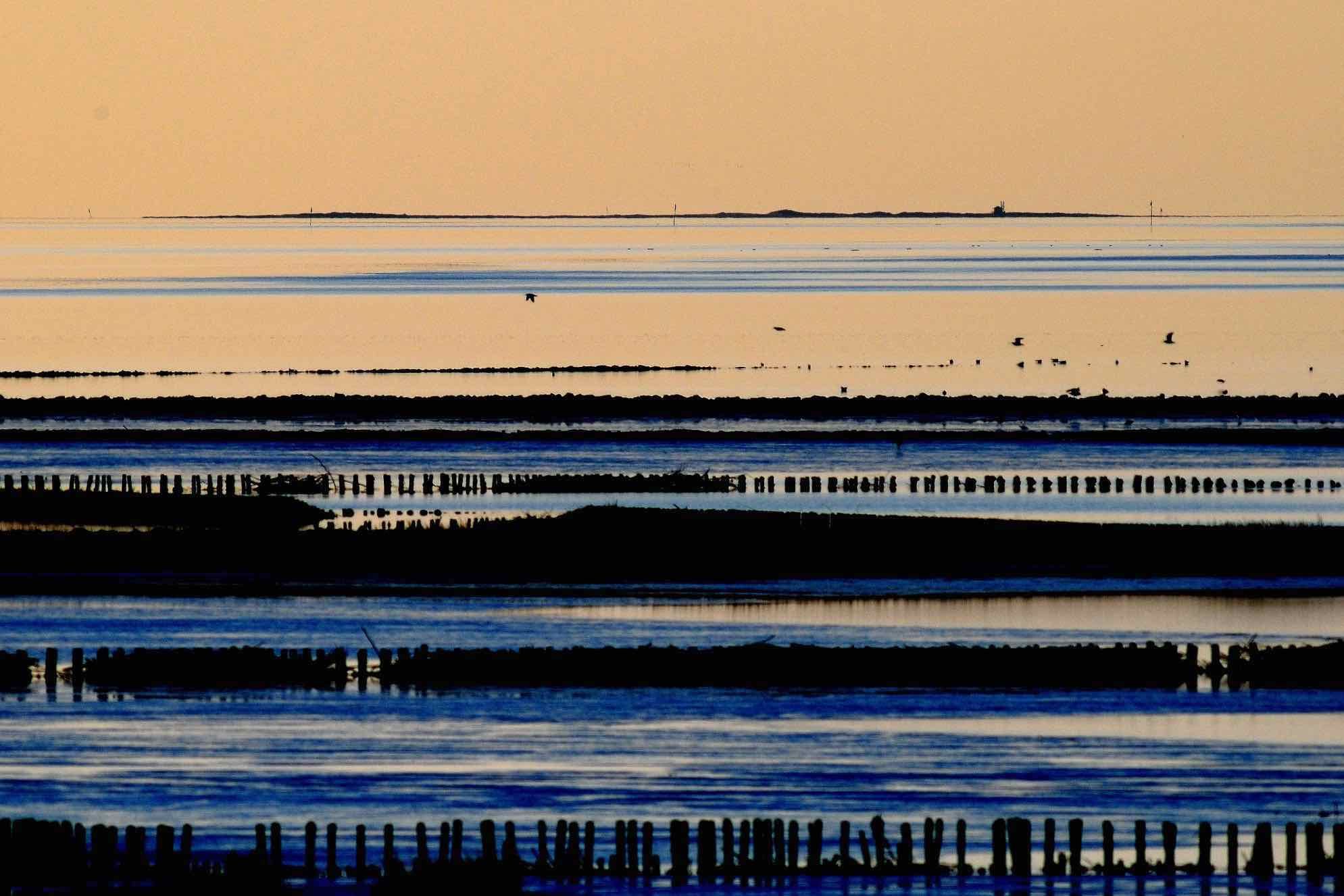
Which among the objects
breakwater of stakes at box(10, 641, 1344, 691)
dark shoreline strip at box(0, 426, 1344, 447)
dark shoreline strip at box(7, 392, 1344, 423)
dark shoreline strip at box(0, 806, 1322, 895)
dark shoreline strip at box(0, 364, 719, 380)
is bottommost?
dark shoreline strip at box(0, 806, 1322, 895)

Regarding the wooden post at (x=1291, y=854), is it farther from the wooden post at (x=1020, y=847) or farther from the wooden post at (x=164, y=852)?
the wooden post at (x=164, y=852)

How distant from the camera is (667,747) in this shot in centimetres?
3300

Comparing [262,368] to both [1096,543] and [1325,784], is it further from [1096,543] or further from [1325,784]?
[1325,784]

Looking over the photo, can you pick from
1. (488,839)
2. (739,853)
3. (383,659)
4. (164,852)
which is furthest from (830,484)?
(164,852)

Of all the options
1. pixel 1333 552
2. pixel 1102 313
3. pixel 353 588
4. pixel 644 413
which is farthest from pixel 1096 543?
pixel 1102 313

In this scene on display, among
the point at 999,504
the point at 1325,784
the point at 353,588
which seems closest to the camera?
the point at 1325,784

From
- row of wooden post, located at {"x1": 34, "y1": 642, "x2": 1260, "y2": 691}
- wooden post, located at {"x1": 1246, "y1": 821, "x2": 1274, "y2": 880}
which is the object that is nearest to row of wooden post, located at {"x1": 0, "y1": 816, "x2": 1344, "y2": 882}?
wooden post, located at {"x1": 1246, "y1": 821, "x2": 1274, "y2": 880}

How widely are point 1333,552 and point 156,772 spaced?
26044 millimetres

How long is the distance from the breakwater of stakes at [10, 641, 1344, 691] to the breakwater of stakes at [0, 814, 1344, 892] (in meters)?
9.89

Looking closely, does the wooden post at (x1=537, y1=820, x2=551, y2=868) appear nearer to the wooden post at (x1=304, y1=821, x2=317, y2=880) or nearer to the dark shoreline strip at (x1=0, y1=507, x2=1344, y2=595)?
the wooden post at (x1=304, y1=821, x2=317, y2=880)

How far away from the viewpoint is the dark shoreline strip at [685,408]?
270ft

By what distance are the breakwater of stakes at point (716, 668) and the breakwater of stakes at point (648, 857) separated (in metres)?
9.89

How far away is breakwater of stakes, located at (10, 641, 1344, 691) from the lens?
37281 millimetres

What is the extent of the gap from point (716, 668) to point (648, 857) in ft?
39.6
